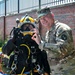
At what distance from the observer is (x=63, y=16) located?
9031mm

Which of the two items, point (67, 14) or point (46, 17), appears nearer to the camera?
point (46, 17)

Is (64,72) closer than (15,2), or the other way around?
(64,72)

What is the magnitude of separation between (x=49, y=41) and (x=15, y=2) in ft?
36.8

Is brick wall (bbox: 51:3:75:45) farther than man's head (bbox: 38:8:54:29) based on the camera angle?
Yes

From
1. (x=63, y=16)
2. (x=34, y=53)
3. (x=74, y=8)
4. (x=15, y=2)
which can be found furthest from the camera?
(x=15, y=2)

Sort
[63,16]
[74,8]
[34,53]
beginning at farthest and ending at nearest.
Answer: [63,16] < [74,8] < [34,53]

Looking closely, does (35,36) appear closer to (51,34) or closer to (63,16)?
(51,34)

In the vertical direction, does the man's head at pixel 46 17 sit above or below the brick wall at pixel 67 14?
below

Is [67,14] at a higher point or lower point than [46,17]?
higher

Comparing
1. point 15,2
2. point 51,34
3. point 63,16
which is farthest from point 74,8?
point 15,2

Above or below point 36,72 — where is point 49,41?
above

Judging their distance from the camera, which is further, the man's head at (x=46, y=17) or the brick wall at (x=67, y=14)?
the brick wall at (x=67, y=14)

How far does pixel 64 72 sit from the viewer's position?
3.89 m

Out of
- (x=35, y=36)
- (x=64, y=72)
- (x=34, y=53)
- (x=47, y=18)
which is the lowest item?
(x=64, y=72)
